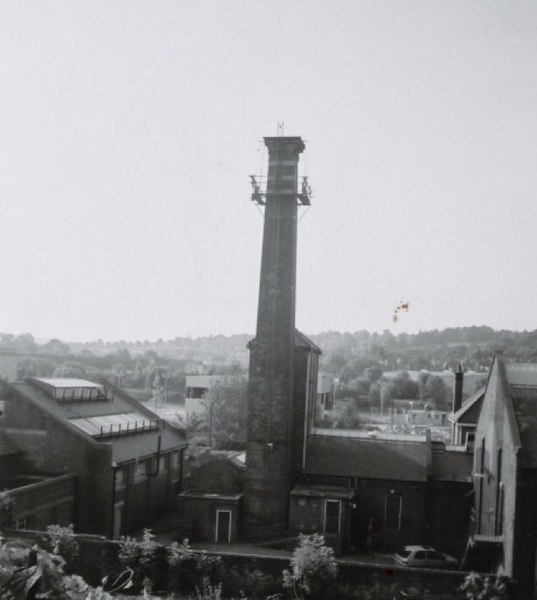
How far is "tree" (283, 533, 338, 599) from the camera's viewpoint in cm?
2216

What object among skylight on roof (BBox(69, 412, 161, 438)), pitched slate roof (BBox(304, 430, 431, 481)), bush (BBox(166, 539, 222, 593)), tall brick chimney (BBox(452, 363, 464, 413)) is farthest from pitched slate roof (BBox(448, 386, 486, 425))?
bush (BBox(166, 539, 222, 593))

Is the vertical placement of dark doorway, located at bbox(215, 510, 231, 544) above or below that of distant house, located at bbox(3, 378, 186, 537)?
below

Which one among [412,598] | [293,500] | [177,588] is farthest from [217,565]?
[293,500]

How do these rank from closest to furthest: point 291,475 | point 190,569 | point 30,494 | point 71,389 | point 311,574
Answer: point 311,574, point 190,569, point 30,494, point 291,475, point 71,389

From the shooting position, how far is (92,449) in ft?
96.7

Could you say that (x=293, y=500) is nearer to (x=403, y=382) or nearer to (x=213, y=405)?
(x=213, y=405)

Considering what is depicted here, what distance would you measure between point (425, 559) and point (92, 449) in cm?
1588

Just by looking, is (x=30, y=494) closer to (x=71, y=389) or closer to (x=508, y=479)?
(x=71, y=389)

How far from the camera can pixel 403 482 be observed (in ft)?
109

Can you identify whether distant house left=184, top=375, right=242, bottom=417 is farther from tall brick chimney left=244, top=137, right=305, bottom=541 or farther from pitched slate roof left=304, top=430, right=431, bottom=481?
tall brick chimney left=244, top=137, right=305, bottom=541

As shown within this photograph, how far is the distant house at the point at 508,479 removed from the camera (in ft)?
72.2

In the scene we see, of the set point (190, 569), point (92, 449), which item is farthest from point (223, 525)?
point (190, 569)

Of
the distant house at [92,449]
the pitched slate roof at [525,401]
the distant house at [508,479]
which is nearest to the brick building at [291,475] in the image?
the distant house at [92,449]

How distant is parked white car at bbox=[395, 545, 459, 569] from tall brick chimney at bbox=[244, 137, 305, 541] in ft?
19.8
